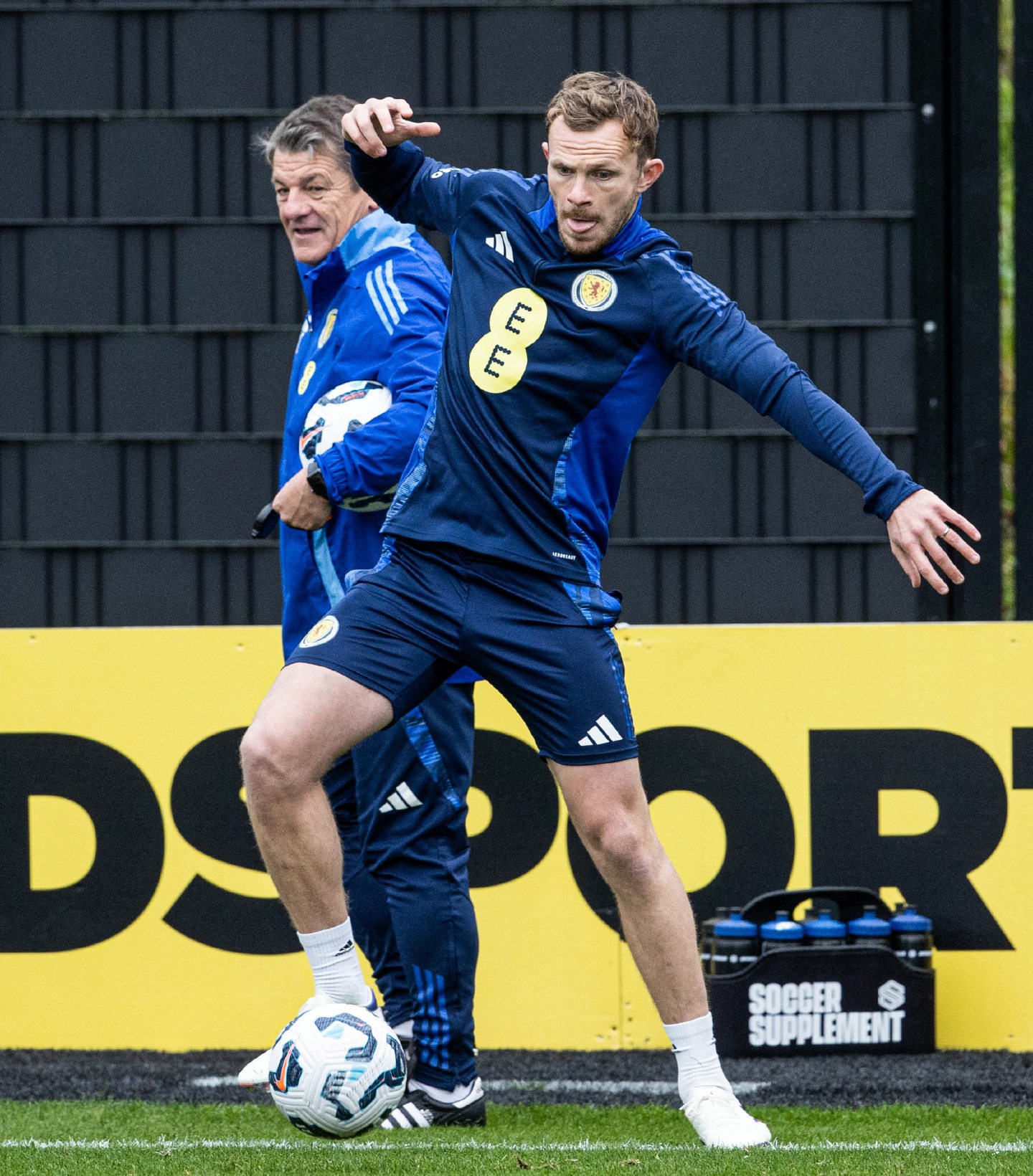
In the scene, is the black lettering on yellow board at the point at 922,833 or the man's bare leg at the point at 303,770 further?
the black lettering on yellow board at the point at 922,833

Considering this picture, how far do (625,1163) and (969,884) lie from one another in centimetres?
170

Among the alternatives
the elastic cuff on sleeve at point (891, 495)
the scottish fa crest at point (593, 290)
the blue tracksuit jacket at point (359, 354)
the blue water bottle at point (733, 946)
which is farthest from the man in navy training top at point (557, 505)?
the blue water bottle at point (733, 946)

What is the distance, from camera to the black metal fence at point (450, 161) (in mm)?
5594

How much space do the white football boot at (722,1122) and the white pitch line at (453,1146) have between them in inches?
1.4

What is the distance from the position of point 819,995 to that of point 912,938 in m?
0.28

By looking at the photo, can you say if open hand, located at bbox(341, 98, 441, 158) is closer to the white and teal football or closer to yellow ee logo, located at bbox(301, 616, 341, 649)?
the white and teal football

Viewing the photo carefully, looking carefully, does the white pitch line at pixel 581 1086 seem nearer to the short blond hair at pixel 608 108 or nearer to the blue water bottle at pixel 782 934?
the blue water bottle at pixel 782 934

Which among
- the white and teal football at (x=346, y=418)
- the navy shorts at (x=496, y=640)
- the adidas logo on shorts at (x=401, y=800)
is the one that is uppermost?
the white and teal football at (x=346, y=418)

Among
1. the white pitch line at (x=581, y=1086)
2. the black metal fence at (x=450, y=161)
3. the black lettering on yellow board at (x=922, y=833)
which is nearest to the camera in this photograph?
the white pitch line at (x=581, y=1086)

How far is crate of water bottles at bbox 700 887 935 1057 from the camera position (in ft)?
14.3

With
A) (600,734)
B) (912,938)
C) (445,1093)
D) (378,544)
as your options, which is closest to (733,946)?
(912,938)

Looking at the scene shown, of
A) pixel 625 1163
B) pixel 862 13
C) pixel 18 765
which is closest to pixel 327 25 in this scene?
pixel 862 13

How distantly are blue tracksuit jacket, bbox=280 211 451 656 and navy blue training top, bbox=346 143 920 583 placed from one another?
1.21ft

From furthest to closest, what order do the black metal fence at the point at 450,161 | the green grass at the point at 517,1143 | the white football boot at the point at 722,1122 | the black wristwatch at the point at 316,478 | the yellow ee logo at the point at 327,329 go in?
1. the black metal fence at the point at 450,161
2. the yellow ee logo at the point at 327,329
3. the black wristwatch at the point at 316,478
4. the white football boot at the point at 722,1122
5. the green grass at the point at 517,1143
